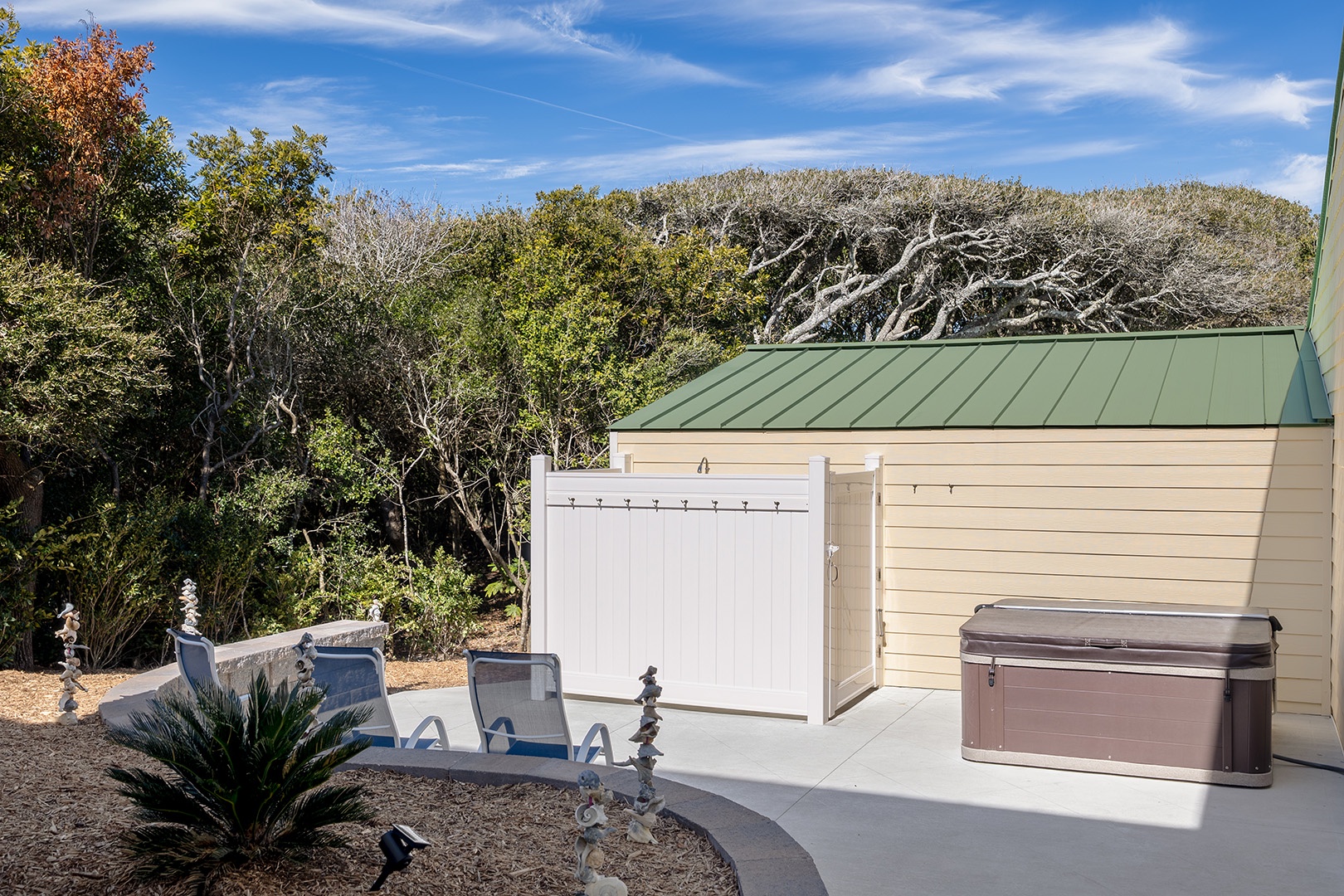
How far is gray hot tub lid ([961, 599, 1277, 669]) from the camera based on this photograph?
17.7ft

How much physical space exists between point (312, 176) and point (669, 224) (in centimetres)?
989

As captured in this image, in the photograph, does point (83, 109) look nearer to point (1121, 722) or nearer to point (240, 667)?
point (240, 667)

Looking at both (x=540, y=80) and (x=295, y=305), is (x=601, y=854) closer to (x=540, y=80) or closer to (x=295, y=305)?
(x=295, y=305)

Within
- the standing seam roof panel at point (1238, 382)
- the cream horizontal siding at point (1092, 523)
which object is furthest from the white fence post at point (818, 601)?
the standing seam roof panel at point (1238, 382)

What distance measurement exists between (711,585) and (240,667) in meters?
3.20

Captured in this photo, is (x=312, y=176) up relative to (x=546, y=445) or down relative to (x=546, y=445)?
up

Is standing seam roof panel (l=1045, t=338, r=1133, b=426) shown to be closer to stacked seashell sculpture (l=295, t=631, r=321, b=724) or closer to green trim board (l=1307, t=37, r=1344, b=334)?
green trim board (l=1307, t=37, r=1344, b=334)

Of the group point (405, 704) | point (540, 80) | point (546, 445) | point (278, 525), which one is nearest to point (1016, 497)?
point (405, 704)

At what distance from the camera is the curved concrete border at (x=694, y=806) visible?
3.31 meters

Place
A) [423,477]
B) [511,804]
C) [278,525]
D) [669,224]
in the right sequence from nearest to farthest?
[511,804], [278,525], [423,477], [669,224]

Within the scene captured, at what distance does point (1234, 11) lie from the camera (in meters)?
19.7

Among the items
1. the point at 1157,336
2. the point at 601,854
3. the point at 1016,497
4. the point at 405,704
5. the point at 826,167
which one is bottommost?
the point at 405,704

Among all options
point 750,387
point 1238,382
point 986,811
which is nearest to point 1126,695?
point 986,811

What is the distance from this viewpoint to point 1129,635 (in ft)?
18.5
